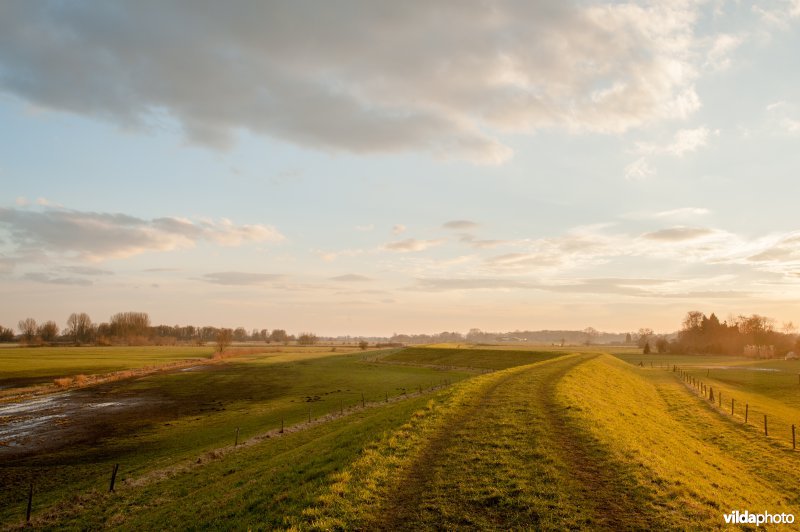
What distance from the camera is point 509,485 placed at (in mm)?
18000

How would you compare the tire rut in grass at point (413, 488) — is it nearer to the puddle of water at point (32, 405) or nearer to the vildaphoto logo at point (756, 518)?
Answer: the vildaphoto logo at point (756, 518)

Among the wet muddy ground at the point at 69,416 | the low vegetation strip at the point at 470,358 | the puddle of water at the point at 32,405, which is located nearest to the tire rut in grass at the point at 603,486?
the wet muddy ground at the point at 69,416

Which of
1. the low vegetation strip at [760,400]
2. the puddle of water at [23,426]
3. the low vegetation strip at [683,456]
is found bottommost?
the puddle of water at [23,426]

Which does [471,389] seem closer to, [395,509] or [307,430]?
[307,430]

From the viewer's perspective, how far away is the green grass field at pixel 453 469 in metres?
16.4

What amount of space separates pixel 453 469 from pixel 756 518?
40.9 ft

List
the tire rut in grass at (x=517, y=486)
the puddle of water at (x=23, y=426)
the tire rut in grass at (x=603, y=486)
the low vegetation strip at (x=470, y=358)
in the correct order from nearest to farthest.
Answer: the tire rut in grass at (x=603, y=486), the tire rut in grass at (x=517, y=486), the puddle of water at (x=23, y=426), the low vegetation strip at (x=470, y=358)

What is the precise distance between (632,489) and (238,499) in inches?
742

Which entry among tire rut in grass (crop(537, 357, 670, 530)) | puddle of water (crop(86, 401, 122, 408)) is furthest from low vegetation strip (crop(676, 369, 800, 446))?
puddle of water (crop(86, 401, 122, 408))

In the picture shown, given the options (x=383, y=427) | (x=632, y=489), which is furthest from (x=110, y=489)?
(x=632, y=489)

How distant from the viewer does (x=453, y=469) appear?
1986cm

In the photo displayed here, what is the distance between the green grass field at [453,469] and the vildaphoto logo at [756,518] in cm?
44

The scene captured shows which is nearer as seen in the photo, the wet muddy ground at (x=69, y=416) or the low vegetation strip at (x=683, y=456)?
the low vegetation strip at (x=683, y=456)

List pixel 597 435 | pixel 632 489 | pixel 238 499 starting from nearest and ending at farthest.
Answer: pixel 632 489, pixel 238 499, pixel 597 435
